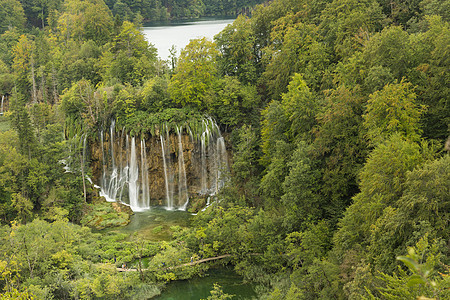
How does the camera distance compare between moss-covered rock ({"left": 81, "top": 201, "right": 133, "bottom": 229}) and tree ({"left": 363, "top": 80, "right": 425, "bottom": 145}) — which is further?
moss-covered rock ({"left": 81, "top": 201, "right": 133, "bottom": 229})

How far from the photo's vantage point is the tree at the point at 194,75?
3350 cm

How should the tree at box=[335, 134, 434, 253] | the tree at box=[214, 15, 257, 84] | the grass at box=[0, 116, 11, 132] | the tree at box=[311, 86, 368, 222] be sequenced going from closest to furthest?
1. the tree at box=[335, 134, 434, 253]
2. the tree at box=[311, 86, 368, 222]
3. the tree at box=[214, 15, 257, 84]
4. the grass at box=[0, 116, 11, 132]

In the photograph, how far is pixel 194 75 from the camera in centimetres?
3384

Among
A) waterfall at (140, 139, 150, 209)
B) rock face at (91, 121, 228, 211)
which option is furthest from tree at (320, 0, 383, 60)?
waterfall at (140, 139, 150, 209)

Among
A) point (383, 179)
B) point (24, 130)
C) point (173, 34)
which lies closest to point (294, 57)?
point (383, 179)

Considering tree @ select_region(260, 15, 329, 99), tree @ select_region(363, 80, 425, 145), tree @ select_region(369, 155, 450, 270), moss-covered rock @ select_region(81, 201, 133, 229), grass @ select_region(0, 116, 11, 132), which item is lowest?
moss-covered rock @ select_region(81, 201, 133, 229)

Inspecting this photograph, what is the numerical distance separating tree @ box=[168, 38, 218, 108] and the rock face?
2756 mm

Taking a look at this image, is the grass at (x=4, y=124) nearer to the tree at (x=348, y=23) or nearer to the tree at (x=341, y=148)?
the tree at (x=348, y=23)

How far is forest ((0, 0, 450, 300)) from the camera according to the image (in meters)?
15.3

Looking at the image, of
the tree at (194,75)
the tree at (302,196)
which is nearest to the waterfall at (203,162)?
the tree at (194,75)

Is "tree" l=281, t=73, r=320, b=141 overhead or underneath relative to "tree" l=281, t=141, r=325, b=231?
overhead

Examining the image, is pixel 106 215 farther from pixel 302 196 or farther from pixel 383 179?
pixel 383 179

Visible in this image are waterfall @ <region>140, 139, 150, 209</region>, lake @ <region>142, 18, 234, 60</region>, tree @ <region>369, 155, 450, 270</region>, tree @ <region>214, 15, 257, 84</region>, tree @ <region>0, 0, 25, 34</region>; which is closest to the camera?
tree @ <region>369, 155, 450, 270</region>

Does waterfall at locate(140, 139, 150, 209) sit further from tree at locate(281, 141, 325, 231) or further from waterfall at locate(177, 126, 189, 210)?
tree at locate(281, 141, 325, 231)
